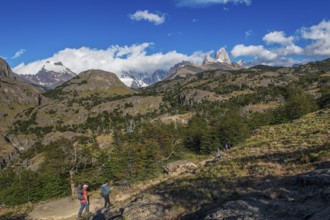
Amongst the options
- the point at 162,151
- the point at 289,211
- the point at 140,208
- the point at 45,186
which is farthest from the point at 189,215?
the point at 162,151

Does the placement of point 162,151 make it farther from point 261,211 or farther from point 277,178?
point 261,211

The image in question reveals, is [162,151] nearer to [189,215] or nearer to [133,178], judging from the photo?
[133,178]

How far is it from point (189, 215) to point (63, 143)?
7847 centimetres

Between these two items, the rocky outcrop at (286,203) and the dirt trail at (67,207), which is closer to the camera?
the rocky outcrop at (286,203)

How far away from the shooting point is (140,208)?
87.2 feet

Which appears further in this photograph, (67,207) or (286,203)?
(67,207)

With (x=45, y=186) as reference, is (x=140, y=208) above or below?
above

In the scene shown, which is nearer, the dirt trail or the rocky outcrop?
the rocky outcrop

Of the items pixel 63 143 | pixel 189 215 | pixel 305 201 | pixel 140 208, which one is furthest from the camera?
pixel 63 143

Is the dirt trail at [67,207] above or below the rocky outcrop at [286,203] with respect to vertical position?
below

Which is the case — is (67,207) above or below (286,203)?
below

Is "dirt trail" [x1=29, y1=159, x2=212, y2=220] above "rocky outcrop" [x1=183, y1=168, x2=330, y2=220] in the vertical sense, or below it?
below

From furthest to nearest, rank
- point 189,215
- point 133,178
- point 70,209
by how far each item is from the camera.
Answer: point 133,178, point 70,209, point 189,215

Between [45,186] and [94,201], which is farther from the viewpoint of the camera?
[45,186]
